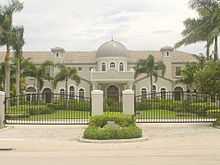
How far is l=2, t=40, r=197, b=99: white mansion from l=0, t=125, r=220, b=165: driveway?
144ft

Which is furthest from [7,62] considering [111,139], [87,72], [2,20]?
[87,72]

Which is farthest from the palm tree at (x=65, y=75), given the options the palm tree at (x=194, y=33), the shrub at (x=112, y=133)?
the shrub at (x=112, y=133)

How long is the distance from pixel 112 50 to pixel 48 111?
40.9 m

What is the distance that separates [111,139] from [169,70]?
63997 millimetres

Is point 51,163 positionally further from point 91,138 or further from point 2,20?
point 2,20

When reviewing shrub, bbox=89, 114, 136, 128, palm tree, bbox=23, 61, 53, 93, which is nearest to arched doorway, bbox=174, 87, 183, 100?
shrub, bbox=89, 114, 136, 128

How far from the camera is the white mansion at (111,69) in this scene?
66375 millimetres

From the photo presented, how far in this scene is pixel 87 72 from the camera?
80562 millimetres

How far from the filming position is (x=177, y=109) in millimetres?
38125

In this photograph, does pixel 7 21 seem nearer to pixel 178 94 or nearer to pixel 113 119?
pixel 178 94

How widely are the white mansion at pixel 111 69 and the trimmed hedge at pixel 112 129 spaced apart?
4565cm

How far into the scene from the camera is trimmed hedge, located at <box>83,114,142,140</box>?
61.0 feet

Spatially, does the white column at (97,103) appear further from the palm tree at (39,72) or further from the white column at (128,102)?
the palm tree at (39,72)

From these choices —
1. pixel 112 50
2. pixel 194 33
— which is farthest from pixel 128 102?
pixel 112 50
